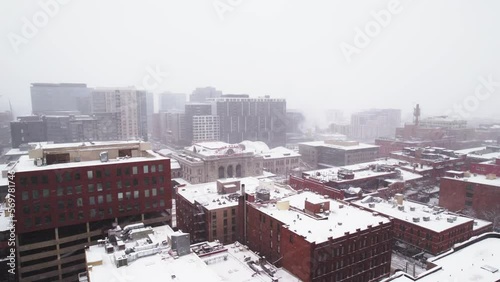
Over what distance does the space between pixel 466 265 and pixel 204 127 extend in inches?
6577

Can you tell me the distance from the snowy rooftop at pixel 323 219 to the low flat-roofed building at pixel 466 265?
10.9m

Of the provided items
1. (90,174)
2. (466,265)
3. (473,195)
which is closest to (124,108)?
(90,174)

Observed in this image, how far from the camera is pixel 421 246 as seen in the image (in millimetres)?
61594

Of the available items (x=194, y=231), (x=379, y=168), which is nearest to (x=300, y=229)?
(x=194, y=231)

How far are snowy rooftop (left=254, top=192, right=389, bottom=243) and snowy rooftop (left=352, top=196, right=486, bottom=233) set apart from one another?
45.8 ft

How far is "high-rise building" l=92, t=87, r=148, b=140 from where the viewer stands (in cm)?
18130

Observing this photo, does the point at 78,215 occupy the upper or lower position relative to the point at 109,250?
upper

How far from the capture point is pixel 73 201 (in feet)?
156

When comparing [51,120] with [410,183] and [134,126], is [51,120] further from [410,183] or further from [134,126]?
[410,183]

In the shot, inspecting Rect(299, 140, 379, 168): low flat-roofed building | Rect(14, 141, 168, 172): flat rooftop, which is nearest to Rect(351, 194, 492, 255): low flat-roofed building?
Rect(14, 141, 168, 172): flat rooftop

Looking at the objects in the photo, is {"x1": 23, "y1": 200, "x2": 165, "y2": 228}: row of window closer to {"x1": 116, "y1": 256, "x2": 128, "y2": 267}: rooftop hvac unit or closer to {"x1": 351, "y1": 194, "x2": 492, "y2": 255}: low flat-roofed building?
{"x1": 116, "y1": 256, "x2": 128, "y2": 267}: rooftop hvac unit

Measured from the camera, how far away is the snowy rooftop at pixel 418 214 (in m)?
62.0

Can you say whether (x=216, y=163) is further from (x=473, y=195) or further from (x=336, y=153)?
(x=473, y=195)

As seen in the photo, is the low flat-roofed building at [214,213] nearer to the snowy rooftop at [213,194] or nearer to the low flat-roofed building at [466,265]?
the snowy rooftop at [213,194]
